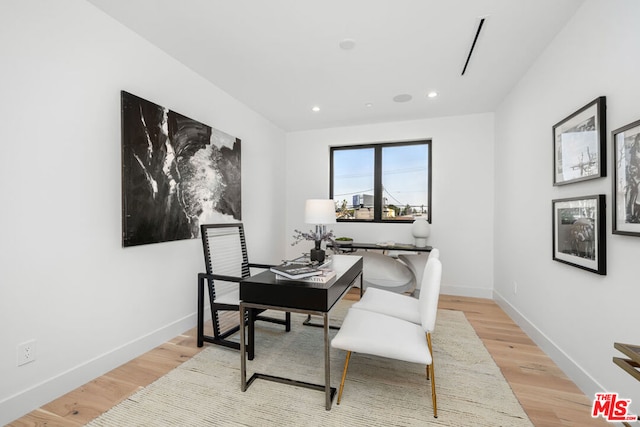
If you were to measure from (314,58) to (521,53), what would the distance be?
1.78 metres

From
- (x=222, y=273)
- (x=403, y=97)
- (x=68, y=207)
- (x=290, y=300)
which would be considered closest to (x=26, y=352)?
(x=68, y=207)

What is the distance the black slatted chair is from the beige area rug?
0.18 metres

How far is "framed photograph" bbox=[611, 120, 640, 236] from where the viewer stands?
1431mm

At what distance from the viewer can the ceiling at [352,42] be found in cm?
195

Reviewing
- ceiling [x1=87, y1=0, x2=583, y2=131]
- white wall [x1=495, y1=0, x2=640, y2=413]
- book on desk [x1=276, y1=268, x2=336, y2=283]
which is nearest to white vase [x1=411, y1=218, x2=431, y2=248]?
white wall [x1=495, y1=0, x2=640, y2=413]

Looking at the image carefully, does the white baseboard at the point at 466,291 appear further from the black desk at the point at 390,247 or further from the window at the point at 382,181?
the window at the point at 382,181

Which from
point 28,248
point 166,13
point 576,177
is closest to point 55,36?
point 166,13

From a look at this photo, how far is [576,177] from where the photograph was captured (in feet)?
6.43

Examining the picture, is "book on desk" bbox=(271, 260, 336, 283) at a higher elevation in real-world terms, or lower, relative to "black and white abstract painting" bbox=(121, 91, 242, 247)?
lower

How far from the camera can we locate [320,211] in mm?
2723

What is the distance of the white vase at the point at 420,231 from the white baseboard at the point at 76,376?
3.08m

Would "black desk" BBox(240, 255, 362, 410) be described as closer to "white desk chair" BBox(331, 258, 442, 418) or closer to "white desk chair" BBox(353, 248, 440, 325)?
"white desk chair" BBox(331, 258, 442, 418)

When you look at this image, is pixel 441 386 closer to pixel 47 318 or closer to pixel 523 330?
pixel 523 330

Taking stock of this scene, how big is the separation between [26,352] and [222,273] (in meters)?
1.40
